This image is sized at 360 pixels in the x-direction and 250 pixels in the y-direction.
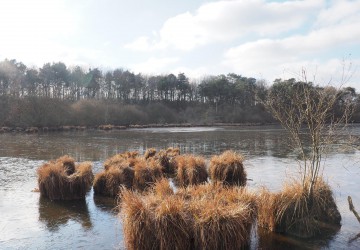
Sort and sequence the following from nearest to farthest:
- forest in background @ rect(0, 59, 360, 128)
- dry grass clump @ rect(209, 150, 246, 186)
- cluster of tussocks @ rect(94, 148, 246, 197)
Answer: cluster of tussocks @ rect(94, 148, 246, 197) → dry grass clump @ rect(209, 150, 246, 186) → forest in background @ rect(0, 59, 360, 128)

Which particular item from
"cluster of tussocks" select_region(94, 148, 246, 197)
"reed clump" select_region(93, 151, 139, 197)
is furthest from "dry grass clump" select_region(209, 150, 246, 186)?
"reed clump" select_region(93, 151, 139, 197)

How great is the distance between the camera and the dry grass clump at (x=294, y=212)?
955 cm

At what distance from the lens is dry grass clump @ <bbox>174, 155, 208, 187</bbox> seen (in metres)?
15.5

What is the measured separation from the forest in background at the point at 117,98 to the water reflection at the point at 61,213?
5561 cm

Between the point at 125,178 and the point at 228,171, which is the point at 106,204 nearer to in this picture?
the point at 125,178

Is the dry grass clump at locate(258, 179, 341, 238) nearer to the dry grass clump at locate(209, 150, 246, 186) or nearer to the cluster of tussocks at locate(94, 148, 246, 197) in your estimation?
the cluster of tussocks at locate(94, 148, 246, 197)

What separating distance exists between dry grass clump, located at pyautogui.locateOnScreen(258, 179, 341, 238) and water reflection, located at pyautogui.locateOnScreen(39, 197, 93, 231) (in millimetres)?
4933

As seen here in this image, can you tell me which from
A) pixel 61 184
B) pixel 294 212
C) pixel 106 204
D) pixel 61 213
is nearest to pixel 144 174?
pixel 106 204

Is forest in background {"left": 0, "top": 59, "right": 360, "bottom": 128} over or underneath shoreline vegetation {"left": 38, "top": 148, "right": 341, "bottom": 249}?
over

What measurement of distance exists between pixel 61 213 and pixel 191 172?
580 cm

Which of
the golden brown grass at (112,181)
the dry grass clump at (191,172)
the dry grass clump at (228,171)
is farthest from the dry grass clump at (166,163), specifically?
the golden brown grass at (112,181)

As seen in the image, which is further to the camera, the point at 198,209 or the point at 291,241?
the point at 291,241

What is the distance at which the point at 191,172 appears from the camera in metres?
15.5

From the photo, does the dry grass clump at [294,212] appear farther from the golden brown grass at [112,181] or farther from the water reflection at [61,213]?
the golden brown grass at [112,181]
